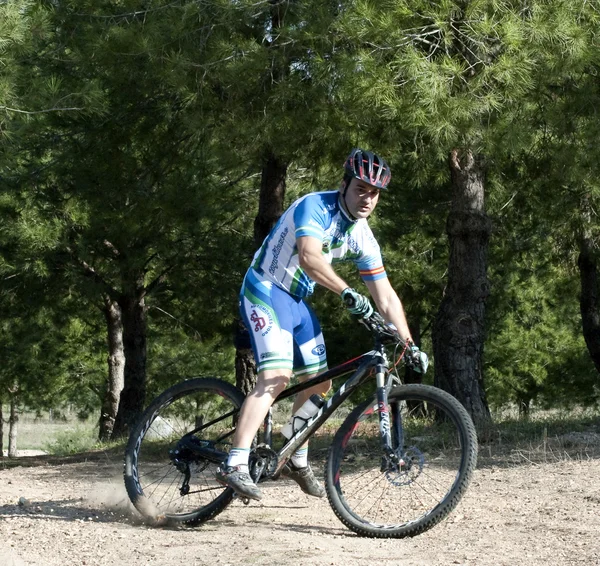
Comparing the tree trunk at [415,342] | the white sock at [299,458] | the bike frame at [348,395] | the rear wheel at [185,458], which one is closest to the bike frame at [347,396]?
the bike frame at [348,395]

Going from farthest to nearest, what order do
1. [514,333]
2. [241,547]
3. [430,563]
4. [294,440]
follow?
1. [514,333]
2. [294,440]
3. [241,547]
4. [430,563]

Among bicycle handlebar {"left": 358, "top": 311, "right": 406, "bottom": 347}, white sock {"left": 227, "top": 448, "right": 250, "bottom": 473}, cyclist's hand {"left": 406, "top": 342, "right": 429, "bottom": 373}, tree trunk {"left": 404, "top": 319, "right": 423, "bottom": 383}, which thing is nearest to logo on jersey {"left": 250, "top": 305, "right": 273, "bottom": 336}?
bicycle handlebar {"left": 358, "top": 311, "right": 406, "bottom": 347}

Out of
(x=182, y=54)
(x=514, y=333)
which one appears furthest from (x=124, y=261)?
(x=514, y=333)

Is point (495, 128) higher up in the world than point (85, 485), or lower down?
higher up

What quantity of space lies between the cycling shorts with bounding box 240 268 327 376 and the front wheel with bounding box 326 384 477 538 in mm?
451

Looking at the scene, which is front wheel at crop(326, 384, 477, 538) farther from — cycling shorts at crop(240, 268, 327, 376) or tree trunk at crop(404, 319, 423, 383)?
tree trunk at crop(404, 319, 423, 383)

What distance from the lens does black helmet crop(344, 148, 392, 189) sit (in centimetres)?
460

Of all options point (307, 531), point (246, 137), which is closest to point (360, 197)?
point (307, 531)

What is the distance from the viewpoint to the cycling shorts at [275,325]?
4.73 meters

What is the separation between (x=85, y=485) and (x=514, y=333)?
19.0 metres

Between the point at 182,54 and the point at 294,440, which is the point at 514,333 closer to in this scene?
the point at 182,54

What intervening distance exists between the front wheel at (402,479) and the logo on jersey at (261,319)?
0.63 m

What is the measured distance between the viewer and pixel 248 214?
14828mm

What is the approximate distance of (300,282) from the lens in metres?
4.84
